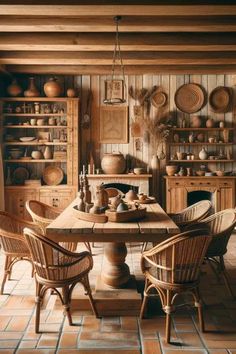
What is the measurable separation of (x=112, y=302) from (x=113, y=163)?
3.49 m

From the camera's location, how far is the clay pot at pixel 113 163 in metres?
6.45

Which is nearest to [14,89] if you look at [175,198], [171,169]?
[171,169]

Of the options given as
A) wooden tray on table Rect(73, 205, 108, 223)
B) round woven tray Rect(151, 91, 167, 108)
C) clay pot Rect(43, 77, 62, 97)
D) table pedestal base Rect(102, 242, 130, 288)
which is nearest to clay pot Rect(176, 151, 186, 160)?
round woven tray Rect(151, 91, 167, 108)

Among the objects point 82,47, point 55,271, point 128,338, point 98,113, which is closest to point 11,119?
point 98,113

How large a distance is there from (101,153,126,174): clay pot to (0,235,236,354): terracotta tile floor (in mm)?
3138

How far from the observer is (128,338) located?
9.18 feet

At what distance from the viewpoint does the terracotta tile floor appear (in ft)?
8.70

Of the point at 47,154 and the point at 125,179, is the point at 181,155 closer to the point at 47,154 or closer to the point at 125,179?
the point at 125,179

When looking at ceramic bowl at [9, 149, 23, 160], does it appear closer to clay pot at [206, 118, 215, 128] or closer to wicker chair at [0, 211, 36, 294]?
wicker chair at [0, 211, 36, 294]

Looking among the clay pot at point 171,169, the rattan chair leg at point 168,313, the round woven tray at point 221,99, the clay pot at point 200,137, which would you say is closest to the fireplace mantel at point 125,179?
the clay pot at point 171,169

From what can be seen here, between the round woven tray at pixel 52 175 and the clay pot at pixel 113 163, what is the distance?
34.5 inches

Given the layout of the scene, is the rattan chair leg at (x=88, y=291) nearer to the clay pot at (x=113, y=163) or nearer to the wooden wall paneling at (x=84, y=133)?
the clay pot at (x=113, y=163)

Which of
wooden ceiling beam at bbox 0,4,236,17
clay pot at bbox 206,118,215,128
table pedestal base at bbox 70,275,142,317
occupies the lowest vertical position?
table pedestal base at bbox 70,275,142,317

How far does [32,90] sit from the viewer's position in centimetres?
654
